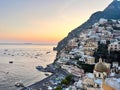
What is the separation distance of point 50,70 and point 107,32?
16.1m

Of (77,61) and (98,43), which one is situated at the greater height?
(98,43)

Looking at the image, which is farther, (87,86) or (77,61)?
(77,61)

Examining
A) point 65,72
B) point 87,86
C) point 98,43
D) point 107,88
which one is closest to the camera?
point 107,88

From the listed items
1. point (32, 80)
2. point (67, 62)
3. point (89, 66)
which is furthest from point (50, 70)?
point (89, 66)

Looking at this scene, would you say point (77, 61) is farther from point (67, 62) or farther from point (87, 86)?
point (87, 86)

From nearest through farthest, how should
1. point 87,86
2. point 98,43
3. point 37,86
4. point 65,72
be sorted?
point 87,86 → point 37,86 → point 65,72 → point 98,43

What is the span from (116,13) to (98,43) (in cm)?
5851

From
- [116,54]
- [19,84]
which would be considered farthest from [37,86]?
[116,54]

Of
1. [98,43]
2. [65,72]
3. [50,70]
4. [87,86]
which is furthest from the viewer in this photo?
[50,70]

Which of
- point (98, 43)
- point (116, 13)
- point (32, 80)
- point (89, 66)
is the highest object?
point (116, 13)

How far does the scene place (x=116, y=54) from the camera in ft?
151

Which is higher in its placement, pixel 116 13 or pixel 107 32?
pixel 116 13

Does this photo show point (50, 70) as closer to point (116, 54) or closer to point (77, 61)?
point (77, 61)

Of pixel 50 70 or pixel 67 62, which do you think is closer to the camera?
pixel 67 62
